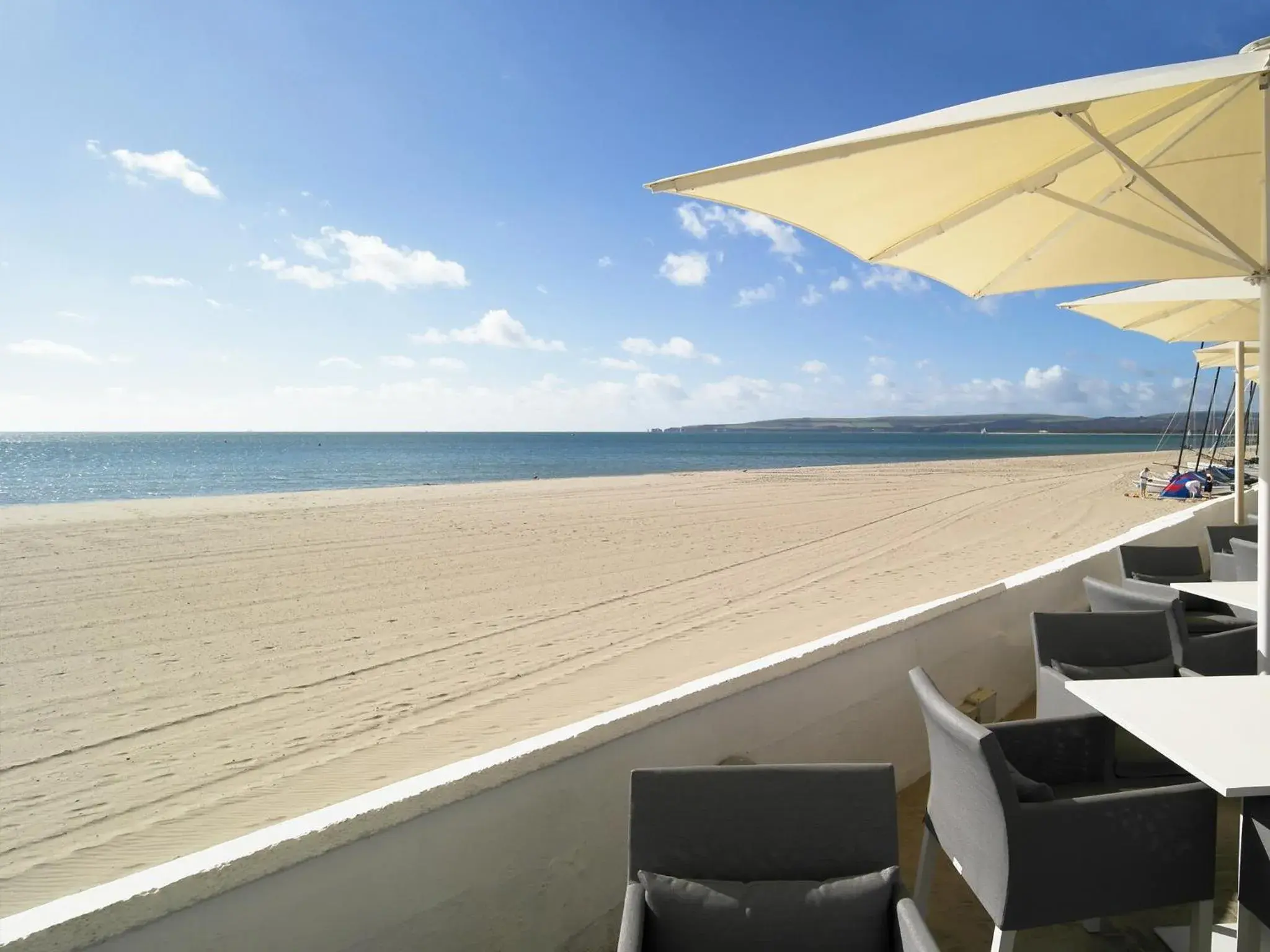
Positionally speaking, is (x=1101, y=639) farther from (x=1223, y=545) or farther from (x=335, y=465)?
(x=335, y=465)

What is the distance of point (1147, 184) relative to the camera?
2.53 m

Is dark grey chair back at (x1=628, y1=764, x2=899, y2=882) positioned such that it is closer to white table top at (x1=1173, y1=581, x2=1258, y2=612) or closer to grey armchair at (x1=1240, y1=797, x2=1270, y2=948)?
grey armchair at (x1=1240, y1=797, x2=1270, y2=948)

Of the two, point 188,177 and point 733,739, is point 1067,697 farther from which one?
point 188,177

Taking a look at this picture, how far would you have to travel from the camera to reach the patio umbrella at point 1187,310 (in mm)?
4438

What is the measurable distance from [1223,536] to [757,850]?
5.57 metres

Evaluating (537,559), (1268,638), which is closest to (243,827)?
(1268,638)

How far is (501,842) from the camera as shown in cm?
175

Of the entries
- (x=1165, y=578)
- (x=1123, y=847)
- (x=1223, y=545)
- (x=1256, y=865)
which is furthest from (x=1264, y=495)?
(x=1223, y=545)

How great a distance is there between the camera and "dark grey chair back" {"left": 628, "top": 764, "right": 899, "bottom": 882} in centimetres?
156

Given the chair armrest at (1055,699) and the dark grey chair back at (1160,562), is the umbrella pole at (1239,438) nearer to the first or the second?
the dark grey chair back at (1160,562)

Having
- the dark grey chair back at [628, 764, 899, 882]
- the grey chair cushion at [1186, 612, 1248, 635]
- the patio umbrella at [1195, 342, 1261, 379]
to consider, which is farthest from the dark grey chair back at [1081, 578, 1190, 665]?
the patio umbrella at [1195, 342, 1261, 379]

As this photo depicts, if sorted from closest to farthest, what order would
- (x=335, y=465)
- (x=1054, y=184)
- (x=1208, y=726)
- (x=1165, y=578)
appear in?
(x=1208, y=726)
(x=1054, y=184)
(x=1165, y=578)
(x=335, y=465)

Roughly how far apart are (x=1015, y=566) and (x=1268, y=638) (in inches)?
256

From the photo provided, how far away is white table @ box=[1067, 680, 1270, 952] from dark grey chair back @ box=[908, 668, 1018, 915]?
434 mm
